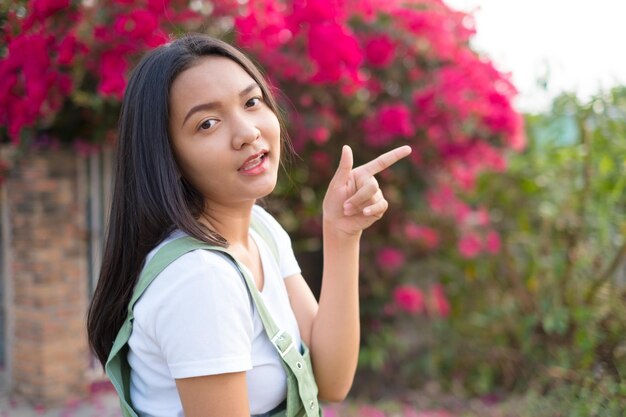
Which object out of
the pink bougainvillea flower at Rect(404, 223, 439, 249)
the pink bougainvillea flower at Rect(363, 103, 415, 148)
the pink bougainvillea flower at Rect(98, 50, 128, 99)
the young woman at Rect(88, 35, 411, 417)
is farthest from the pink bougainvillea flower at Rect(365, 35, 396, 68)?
the young woman at Rect(88, 35, 411, 417)

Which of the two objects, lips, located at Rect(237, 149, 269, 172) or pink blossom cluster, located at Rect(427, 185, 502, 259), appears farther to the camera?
pink blossom cluster, located at Rect(427, 185, 502, 259)

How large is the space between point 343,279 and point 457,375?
3.10m

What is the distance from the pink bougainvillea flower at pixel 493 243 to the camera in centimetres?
431

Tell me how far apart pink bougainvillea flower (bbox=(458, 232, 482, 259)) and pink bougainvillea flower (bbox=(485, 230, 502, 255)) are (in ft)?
0.19

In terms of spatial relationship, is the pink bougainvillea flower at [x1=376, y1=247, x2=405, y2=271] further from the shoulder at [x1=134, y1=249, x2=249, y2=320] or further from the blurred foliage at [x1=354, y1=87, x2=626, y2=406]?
the shoulder at [x1=134, y1=249, x2=249, y2=320]

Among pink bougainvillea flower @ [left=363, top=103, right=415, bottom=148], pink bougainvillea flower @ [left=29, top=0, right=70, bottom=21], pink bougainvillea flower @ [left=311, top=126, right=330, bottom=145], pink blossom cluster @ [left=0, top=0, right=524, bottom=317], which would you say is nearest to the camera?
pink bougainvillea flower @ [left=29, top=0, right=70, bottom=21]

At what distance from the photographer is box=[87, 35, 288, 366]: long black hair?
1245mm

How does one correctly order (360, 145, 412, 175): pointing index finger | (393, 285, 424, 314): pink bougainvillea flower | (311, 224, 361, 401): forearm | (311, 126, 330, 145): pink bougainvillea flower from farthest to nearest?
1. (393, 285, 424, 314): pink bougainvillea flower
2. (311, 126, 330, 145): pink bougainvillea flower
3. (311, 224, 361, 401): forearm
4. (360, 145, 412, 175): pointing index finger

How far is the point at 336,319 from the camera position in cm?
152

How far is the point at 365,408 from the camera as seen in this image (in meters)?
3.50

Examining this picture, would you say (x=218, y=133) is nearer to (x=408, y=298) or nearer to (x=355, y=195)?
(x=355, y=195)

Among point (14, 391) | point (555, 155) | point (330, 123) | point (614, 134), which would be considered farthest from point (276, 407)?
point (555, 155)

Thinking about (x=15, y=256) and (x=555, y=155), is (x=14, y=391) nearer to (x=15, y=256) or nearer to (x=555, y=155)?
(x=15, y=256)

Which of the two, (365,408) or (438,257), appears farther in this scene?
(438,257)
